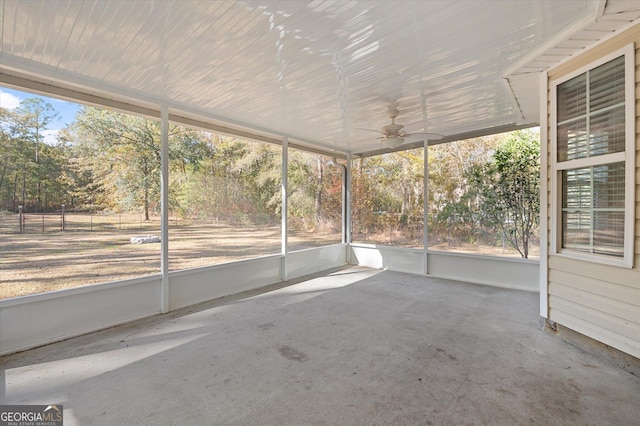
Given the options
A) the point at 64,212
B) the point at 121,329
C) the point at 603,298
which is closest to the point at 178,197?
Answer: the point at 64,212

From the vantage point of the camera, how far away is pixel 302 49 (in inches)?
93.7

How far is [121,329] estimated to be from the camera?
309 cm

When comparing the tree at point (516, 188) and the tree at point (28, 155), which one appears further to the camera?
the tree at point (516, 188)

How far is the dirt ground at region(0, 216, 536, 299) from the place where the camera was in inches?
138

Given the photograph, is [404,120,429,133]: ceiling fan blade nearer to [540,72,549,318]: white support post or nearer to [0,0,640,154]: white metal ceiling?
[0,0,640,154]: white metal ceiling

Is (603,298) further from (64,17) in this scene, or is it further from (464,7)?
(64,17)

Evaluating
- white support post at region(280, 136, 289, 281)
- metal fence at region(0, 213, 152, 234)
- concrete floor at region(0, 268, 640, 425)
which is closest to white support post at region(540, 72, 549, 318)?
concrete floor at region(0, 268, 640, 425)

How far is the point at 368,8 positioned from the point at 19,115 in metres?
4.31

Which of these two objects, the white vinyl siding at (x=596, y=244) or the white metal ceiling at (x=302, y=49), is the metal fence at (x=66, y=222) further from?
the white vinyl siding at (x=596, y=244)

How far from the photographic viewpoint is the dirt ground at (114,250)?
3.51m

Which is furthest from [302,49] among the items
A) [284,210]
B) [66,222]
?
[66,222]

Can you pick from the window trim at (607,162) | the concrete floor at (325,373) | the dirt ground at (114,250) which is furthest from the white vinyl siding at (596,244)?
the dirt ground at (114,250)

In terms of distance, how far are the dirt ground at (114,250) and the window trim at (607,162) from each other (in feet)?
9.34

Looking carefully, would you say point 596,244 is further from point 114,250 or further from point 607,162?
point 114,250
